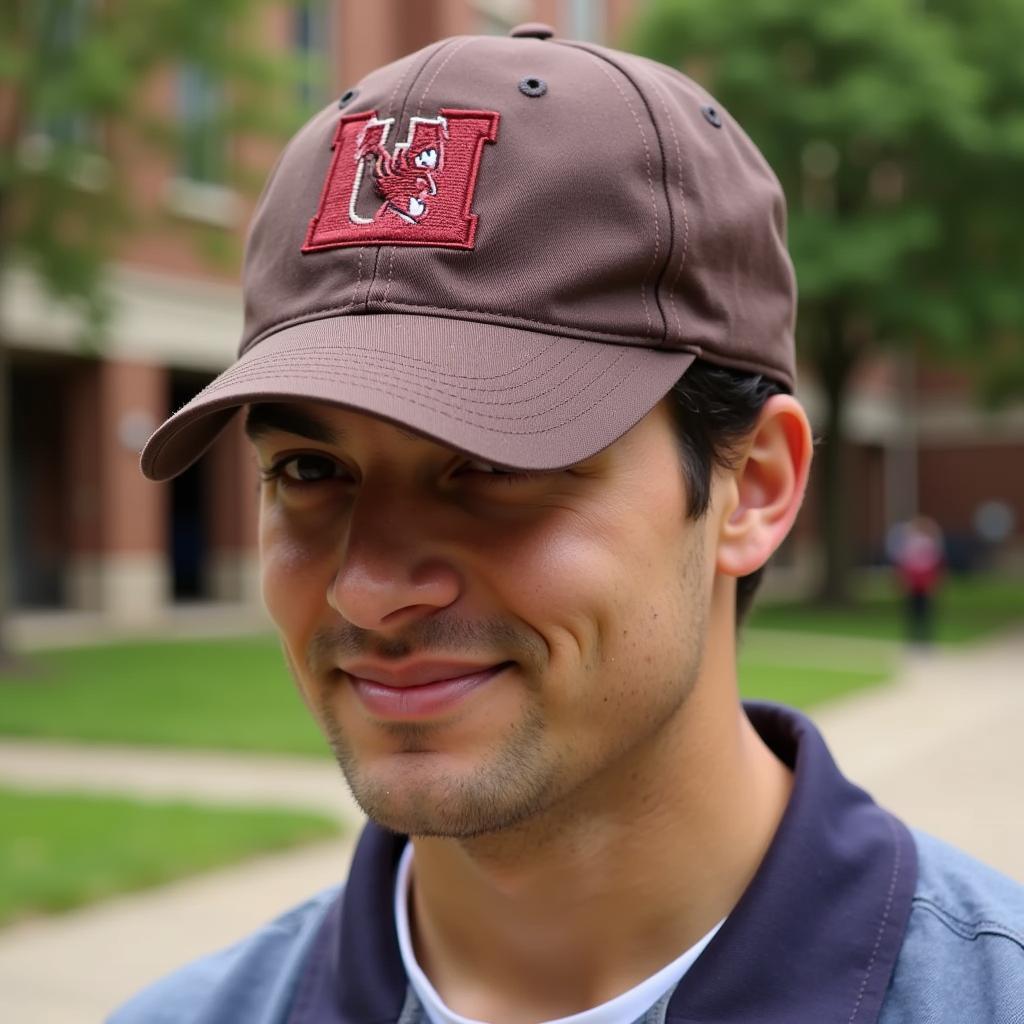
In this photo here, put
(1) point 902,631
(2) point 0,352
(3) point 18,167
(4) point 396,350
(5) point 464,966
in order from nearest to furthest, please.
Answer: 1. (4) point 396,350
2. (5) point 464,966
3. (3) point 18,167
4. (2) point 0,352
5. (1) point 902,631

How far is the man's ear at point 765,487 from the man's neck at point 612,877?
0.17m

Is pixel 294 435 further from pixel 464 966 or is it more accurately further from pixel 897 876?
pixel 897 876

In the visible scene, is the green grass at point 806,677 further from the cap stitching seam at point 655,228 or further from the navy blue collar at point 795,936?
the cap stitching seam at point 655,228

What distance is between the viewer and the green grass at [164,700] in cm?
955

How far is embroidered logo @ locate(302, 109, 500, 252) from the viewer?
157 centimetres

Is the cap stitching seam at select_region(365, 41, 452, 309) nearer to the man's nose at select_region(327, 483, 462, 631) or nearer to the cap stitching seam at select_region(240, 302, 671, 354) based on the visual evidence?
the cap stitching seam at select_region(240, 302, 671, 354)

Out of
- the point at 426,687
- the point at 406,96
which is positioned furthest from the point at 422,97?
the point at 426,687

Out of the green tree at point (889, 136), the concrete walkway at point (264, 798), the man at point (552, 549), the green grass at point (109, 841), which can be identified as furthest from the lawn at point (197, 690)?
the man at point (552, 549)

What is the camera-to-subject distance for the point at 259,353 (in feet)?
5.29

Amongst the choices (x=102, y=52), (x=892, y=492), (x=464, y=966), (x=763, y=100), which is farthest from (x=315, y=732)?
(x=892, y=492)

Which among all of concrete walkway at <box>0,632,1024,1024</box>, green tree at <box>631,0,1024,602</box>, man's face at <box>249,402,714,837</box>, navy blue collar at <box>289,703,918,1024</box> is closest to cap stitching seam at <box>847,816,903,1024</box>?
navy blue collar at <box>289,703,918,1024</box>

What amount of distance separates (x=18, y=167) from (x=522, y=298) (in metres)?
12.6

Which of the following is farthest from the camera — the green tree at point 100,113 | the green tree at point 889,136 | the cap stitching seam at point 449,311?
the green tree at point 889,136

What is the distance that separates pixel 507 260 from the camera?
1.56 m
